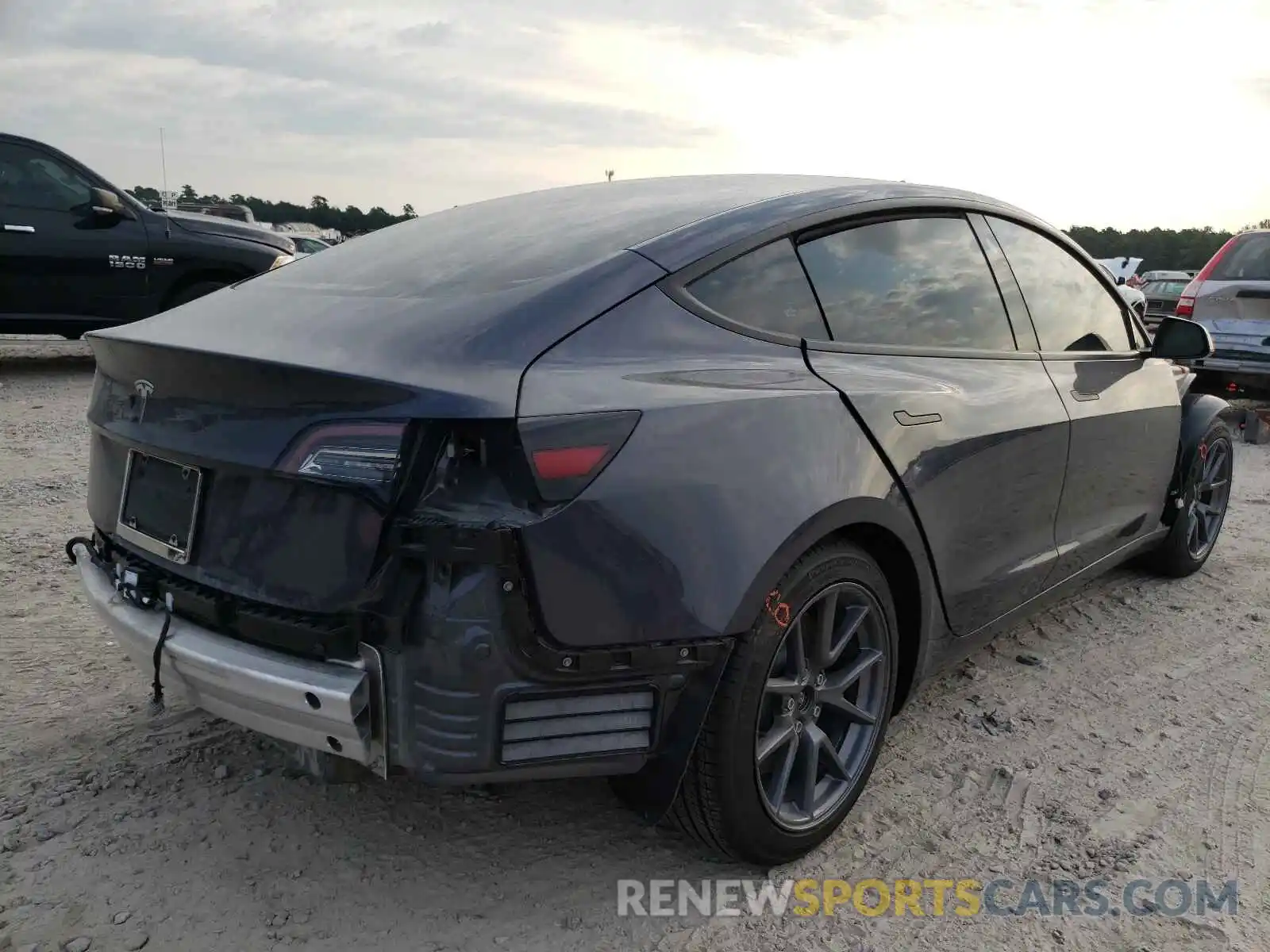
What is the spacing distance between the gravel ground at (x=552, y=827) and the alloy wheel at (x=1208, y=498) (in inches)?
35.7

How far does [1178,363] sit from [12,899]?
4620 millimetres

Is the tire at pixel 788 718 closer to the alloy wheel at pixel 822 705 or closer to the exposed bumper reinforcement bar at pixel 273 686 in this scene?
the alloy wheel at pixel 822 705

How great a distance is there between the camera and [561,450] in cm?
183

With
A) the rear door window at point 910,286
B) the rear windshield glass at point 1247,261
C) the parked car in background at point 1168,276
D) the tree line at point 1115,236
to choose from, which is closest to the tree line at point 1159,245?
→ the tree line at point 1115,236

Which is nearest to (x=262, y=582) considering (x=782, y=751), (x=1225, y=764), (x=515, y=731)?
(x=515, y=731)

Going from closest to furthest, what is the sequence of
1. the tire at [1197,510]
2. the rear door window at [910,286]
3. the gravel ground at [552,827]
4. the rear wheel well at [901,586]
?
the gravel ground at [552,827]
the rear wheel well at [901,586]
the rear door window at [910,286]
the tire at [1197,510]

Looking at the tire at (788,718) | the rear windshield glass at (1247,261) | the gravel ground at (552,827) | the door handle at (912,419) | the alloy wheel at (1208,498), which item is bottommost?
the gravel ground at (552,827)

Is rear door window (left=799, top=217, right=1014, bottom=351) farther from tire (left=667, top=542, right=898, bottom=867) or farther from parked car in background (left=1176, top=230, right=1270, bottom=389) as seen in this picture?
parked car in background (left=1176, top=230, right=1270, bottom=389)

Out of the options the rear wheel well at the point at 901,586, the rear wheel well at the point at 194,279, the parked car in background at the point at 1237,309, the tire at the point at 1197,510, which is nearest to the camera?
the rear wheel well at the point at 901,586

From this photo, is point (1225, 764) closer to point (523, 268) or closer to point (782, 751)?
point (782, 751)

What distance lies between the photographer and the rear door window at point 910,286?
8.46 ft

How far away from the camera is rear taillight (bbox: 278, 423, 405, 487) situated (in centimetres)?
182

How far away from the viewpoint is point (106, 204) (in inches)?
325

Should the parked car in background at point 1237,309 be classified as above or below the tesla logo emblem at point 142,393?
above
